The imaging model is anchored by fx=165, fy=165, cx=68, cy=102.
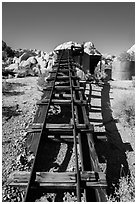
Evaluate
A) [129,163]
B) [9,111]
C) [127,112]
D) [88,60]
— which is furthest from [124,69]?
[129,163]

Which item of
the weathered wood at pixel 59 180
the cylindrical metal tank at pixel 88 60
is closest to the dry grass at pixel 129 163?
the weathered wood at pixel 59 180

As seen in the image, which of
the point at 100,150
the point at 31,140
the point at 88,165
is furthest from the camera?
the point at 100,150

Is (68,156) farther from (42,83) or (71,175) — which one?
(42,83)

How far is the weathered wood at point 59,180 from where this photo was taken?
217 cm

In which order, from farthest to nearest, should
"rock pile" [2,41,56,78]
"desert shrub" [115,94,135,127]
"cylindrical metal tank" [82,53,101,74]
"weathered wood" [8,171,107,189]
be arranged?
1. "cylindrical metal tank" [82,53,101,74]
2. "rock pile" [2,41,56,78]
3. "desert shrub" [115,94,135,127]
4. "weathered wood" [8,171,107,189]

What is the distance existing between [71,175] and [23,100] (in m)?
6.06

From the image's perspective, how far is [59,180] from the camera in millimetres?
2238

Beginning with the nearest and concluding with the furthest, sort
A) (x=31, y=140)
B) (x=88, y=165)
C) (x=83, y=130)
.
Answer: (x=88, y=165) → (x=83, y=130) → (x=31, y=140)

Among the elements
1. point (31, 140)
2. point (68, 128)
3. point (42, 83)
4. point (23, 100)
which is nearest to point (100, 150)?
point (68, 128)

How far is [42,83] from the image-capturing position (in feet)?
35.9

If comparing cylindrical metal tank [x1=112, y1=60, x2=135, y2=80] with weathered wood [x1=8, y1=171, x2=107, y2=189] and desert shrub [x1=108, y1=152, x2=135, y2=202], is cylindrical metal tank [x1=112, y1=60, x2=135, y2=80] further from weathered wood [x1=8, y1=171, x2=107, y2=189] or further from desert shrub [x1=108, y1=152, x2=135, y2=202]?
weathered wood [x1=8, y1=171, x2=107, y2=189]

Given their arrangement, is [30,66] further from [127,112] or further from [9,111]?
[127,112]

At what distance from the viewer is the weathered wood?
2168 mm

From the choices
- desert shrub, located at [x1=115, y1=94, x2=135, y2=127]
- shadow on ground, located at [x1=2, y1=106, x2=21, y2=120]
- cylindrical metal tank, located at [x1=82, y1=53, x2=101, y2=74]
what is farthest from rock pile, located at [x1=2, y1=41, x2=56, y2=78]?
desert shrub, located at [x1=115, y1=94, x2=135, y2=127]
